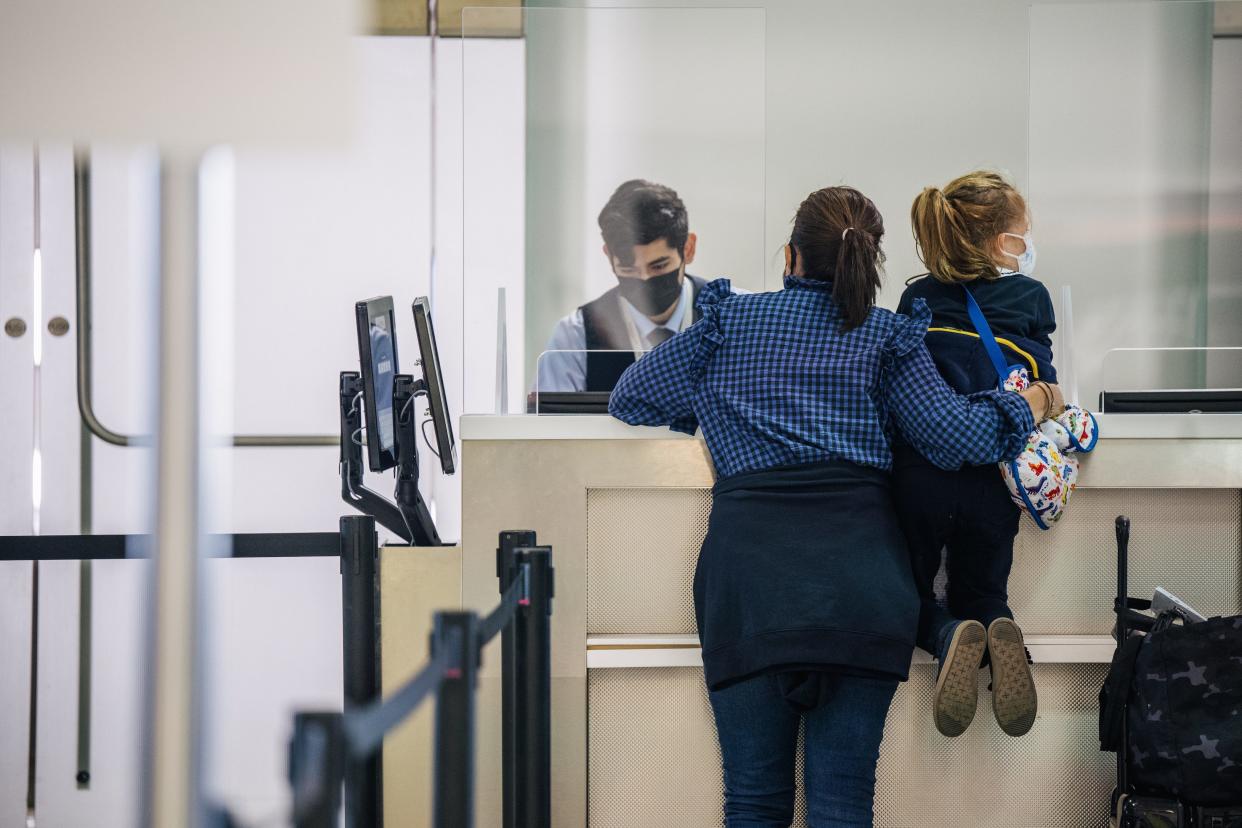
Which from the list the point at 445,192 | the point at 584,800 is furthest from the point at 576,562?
the point at 445,192

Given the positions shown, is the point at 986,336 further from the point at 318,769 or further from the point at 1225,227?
the point at 318,769

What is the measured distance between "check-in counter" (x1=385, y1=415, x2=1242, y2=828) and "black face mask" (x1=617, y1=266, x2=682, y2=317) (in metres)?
0.58

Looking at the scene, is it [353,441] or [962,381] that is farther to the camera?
[353,441]

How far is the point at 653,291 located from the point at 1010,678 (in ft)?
4.08

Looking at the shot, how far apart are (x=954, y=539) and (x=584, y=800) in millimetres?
867

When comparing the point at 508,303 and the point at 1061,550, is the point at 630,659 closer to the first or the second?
the point at 1061,550

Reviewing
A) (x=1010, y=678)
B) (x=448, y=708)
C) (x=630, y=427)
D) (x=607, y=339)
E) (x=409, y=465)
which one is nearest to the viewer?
(x=448, y=708)

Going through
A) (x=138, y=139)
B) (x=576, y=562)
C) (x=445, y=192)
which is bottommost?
(x=576, y=562)

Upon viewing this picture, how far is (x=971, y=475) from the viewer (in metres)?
2.10

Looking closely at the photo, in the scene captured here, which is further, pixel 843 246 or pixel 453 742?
pixel 843 246

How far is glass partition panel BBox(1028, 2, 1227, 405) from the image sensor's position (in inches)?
112

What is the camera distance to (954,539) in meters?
2.16

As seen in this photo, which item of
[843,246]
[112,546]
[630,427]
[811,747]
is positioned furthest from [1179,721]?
[112,546]

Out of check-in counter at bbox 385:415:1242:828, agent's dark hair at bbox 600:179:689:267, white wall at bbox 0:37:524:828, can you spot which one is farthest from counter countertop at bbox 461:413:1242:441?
white wall at bbox 0:37:524:828
